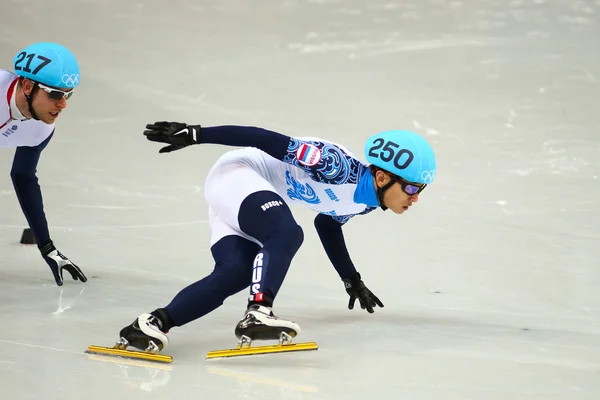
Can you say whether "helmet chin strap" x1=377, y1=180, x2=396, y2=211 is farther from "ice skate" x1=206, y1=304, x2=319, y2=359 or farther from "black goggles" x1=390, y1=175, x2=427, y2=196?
"ice skate" x1=206, y1=304, x2=319, y2=359

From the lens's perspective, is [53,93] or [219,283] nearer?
[219,283]

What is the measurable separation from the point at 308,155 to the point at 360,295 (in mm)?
865

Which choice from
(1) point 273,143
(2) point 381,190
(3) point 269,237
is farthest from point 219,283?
(2) point 381,190

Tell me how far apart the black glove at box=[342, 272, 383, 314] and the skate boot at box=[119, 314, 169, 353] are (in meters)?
1.16

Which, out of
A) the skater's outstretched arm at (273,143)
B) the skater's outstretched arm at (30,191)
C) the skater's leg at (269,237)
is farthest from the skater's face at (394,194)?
the skater's outstretched arm at (30,191)

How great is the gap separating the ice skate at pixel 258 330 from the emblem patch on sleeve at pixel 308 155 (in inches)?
28.0

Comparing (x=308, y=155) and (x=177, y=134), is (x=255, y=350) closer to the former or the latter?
(x=308, y=155)

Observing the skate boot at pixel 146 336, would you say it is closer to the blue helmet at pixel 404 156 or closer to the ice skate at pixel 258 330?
the ice skate at pixel 258 330

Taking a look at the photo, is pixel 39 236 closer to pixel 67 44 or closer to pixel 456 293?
pixel 456 293

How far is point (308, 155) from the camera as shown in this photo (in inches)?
147

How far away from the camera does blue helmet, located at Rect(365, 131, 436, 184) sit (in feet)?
11.9

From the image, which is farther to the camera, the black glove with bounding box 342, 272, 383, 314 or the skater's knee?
the black glove with bounding box 342, 272, 383, 314

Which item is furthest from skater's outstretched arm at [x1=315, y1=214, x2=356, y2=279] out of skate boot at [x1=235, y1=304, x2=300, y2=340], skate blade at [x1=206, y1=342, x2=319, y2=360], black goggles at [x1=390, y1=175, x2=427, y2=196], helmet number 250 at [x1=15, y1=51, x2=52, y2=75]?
helmet number 250 at [x1=15, y1=51, x2=52, y2=75]

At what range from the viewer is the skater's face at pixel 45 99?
4355 mm
